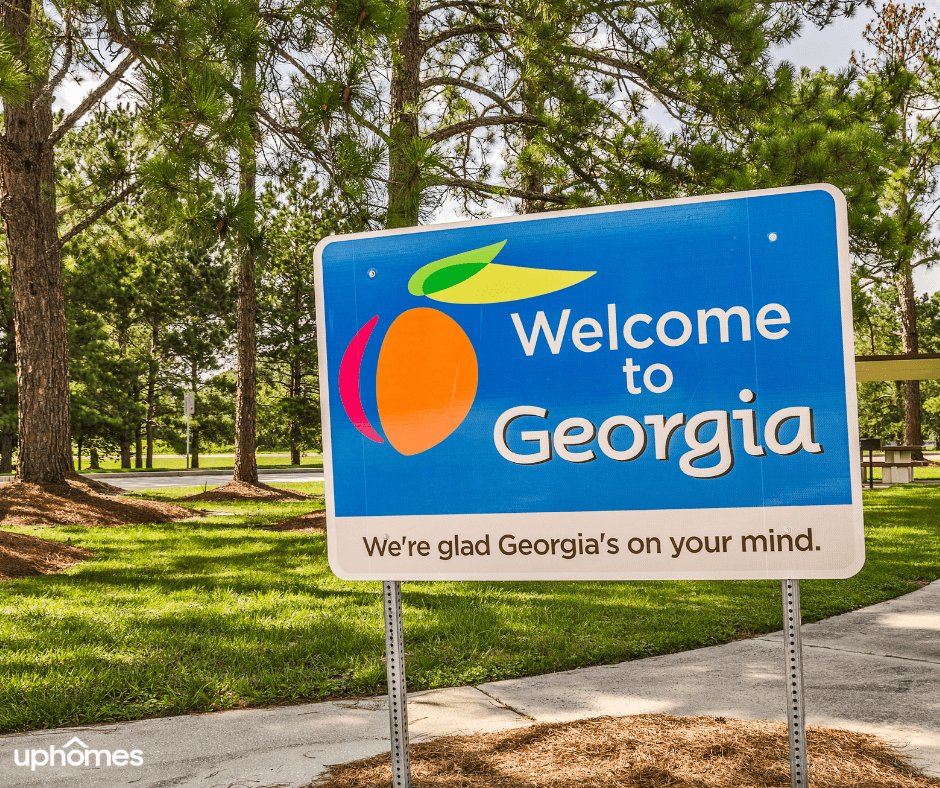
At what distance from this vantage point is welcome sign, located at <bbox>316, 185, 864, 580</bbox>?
6.63 feet

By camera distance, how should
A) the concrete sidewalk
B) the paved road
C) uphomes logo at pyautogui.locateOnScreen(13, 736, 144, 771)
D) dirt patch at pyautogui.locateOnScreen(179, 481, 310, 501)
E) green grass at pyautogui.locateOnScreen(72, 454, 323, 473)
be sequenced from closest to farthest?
the concrete sidewalk, uphomes logo at pyautogui.locateOnScreen(13, 736, 144, 771), dirt patch at pyautogui.locateOnScreen(179, 481, 310, 501), the paved road, green grass at pyautogui.locateOnScreen(72, 454, 323, 473)

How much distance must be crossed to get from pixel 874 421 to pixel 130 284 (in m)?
35.8

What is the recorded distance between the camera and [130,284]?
33281 mm

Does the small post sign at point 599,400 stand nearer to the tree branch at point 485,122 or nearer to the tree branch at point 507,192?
the tree branch at point 507,192

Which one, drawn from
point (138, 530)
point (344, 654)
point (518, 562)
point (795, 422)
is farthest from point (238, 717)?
point (138, 530)

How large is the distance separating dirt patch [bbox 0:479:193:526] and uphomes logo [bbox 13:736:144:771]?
7.70 m

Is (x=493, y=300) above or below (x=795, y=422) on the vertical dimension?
above

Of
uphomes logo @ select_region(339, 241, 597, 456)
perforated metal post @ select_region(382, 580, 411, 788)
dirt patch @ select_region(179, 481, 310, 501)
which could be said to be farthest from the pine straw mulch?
dirt patch @ select_region(179, 481, 310, 501)

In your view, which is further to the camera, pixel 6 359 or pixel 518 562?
pixel 6 359

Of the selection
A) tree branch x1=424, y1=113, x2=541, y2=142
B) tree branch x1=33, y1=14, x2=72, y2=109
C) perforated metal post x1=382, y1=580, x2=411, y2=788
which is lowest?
perforated metal post x1=382, y1=580, x2=411, y2=788

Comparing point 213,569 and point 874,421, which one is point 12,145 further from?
point 874,421

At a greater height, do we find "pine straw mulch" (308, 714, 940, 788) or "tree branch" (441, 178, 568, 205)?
"tree branch" (441, 178, 568, 205)

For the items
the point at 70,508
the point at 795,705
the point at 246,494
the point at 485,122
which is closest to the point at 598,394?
the point at 795,705

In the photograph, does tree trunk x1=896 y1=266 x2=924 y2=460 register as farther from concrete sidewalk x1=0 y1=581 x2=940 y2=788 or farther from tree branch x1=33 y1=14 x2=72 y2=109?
tree branch x1=33 y1=14 x2=72 y2=109
